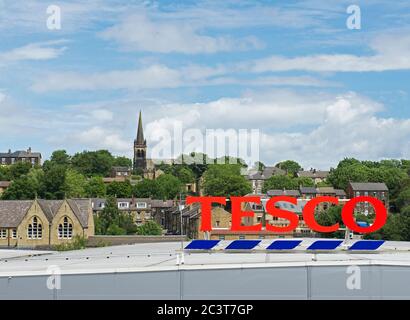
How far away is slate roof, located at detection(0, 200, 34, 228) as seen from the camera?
11712cm

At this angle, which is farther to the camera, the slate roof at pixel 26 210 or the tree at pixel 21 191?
the tree at pixel 21 191

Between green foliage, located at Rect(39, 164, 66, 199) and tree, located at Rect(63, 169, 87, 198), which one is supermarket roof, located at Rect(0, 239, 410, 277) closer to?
tree, located at Rect(63, 169, 87, 198)

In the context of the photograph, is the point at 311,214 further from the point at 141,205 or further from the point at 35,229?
the point at 141,205

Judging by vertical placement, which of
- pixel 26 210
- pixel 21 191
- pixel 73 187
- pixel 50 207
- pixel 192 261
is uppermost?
pixel 73 187

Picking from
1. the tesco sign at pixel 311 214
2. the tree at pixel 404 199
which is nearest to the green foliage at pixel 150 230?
the tree at pixel 404 199

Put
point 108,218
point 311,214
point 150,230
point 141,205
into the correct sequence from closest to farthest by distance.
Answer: point 311,214, point 108,218, point 150,230, point 141,205

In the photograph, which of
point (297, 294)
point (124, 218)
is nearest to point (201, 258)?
point (297, 294)

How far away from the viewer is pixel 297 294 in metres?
24.3

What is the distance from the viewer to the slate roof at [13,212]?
11712 centimetres

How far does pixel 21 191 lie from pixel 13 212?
158ft

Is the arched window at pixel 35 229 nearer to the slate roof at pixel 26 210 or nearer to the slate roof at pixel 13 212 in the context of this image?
the slate roof at pixel 26 210

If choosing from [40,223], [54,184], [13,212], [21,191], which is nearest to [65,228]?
[40,223]

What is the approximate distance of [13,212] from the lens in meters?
118
